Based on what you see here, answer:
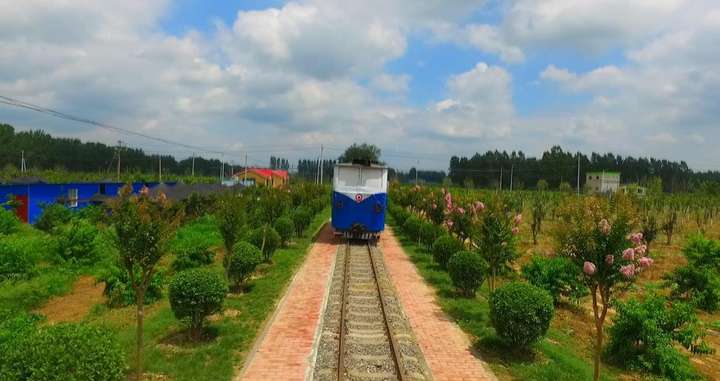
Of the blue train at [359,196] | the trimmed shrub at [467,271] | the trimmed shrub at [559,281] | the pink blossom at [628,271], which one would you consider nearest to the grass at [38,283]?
the blue train at [359,196]

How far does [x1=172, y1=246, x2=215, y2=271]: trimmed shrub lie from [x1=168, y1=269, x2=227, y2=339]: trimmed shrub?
281 inches

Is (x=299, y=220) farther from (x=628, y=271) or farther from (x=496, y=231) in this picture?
(x=628, y=271)

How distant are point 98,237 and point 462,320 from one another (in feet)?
49.8

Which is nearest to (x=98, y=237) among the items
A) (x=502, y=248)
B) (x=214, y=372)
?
(x=214, y=372)

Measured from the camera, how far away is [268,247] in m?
15.7

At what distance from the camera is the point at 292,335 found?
8648mm

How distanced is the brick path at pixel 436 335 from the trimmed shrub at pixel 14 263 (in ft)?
37.3

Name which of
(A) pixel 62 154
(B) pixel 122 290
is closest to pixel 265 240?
(B) pixel 122 290

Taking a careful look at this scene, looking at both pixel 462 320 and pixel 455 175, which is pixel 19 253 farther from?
pixel 455 175

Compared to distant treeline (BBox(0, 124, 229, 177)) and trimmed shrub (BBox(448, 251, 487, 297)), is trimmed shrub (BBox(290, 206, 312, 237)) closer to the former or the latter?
trimmed shrub (BBox(448, 251, 487, 297))

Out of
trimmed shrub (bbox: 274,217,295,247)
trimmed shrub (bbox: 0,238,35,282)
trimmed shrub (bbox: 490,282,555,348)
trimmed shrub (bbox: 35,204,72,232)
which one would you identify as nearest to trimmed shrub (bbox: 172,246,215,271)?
trimmed shrub (bbox: 274,217,295,247)

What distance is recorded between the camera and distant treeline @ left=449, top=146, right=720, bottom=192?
79000mm

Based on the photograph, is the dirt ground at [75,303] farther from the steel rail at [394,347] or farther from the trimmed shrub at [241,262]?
the steel rail at [394,347]

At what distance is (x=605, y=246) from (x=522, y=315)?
1.91m
